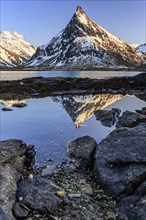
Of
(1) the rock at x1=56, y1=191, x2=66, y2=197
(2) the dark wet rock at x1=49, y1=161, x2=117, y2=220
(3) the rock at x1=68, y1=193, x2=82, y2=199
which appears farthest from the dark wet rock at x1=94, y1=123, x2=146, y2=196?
(1) the rock at x1=56, y1=191, x2=66, y2=197

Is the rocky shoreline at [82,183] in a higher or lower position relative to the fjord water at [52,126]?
higher

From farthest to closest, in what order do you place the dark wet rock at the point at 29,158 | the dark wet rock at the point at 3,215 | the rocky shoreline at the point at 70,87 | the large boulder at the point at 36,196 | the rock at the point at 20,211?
the rocky shoreline at the point at 70,87 < the dark wet rock at the point at 29,158 < the large boulder at the point at 36,196 < the rock at the point at 20,211 < the dark wet rock at the point at 3,215

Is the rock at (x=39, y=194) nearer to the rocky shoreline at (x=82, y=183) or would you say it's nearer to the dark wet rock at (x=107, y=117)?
the rocky shoreline at (x=82, y=183)

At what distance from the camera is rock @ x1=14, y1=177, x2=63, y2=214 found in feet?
37.4

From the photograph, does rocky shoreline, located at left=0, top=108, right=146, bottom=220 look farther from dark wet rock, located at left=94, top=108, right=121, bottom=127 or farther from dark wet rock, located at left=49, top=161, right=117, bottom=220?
dark wet rock, located at left=94, top=108, right=121, bottom=127

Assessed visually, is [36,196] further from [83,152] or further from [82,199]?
[83,152]

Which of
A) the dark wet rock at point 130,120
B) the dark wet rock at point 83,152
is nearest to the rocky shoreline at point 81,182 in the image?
the dark wet rock at point 83,152

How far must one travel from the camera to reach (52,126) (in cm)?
2678

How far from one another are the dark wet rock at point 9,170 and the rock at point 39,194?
39 cm

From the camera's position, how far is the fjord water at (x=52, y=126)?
2048 cm

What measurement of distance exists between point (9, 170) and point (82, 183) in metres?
3.41

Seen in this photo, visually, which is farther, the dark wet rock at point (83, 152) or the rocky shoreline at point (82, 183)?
the dark wet rock at point (83, 152)

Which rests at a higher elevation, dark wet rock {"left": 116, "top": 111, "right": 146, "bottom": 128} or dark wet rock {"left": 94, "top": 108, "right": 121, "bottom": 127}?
dark wet rock {"left": 116, "top": 111, "right": 146, "bottom": 128}

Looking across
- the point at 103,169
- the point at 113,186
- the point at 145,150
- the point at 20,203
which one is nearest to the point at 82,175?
the point at 103,169
